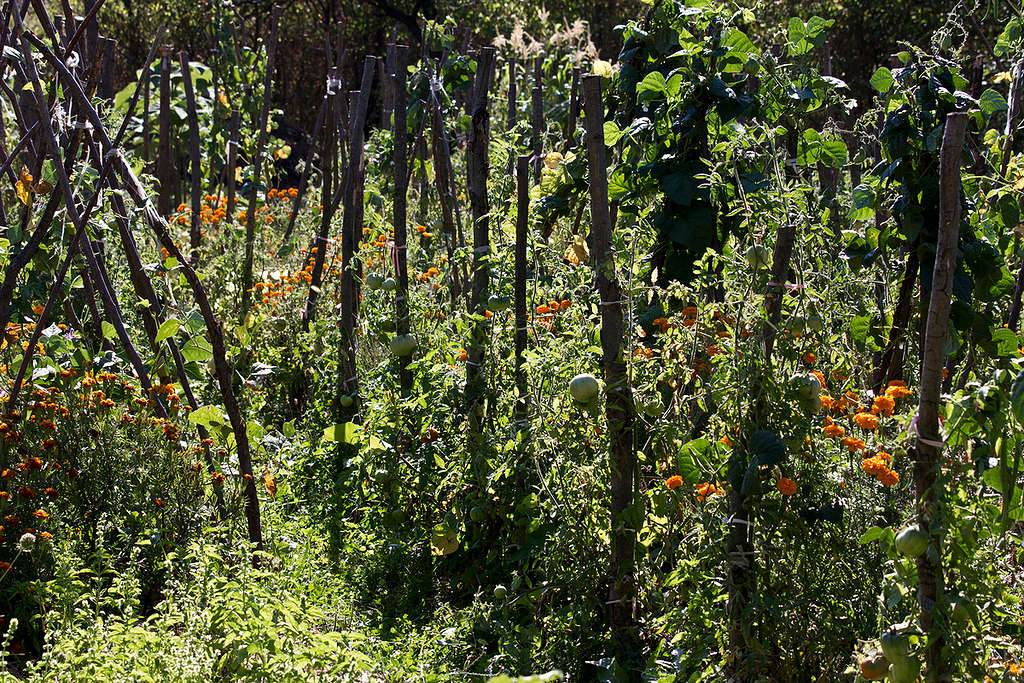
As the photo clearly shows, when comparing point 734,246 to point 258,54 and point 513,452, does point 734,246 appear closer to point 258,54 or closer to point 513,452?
point 513,452

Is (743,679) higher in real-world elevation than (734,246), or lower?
lower

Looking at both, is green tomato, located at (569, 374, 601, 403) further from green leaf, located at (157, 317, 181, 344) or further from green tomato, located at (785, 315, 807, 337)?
green leaf, located at (157, 317, 181, 344)

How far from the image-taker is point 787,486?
6.25 ft

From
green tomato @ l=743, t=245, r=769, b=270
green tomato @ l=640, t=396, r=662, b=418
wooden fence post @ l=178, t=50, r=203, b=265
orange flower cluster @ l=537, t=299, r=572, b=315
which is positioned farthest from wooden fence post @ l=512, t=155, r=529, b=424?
wooden fence post @ l=178, t=50, r=203, b=265

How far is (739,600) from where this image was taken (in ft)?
6.51

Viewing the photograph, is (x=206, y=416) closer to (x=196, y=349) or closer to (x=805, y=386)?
(x=196, y=349)

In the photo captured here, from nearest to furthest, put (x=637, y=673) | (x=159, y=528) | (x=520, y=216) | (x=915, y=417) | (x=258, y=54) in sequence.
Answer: (x=915, y=417) < (x=637, y=673) < (x=520, y=216) < (x=159, y=528) < (x=258, y=54)

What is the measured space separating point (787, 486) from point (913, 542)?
1.04 ft

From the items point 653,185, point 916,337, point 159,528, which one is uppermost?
point 653,185

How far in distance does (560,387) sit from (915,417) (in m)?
1.05

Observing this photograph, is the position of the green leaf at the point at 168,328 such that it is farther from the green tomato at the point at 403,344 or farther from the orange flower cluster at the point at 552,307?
the orange flower cluster at the point at 552,307

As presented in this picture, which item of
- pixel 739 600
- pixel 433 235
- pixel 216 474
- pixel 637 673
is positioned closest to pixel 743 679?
pixel 739 600

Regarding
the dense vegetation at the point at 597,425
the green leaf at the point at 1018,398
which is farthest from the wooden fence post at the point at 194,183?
the green leaf at the point at 1018,398

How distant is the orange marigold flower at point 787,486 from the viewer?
190cm
